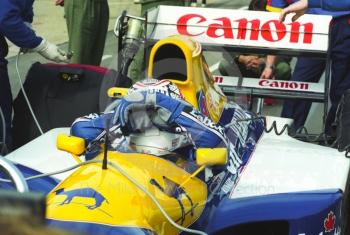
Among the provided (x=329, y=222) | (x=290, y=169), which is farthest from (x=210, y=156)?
(x=290, y=169)

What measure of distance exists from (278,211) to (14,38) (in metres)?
2.06

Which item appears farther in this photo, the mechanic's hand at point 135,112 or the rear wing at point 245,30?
the rear wing at point 245,30

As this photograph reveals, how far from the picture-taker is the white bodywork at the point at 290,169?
2.83 meters

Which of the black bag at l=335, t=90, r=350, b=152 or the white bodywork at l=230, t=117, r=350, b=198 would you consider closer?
the white bodywork at l=230, t=117, r=350, b=198

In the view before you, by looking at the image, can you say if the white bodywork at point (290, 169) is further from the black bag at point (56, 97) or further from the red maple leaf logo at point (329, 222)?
the black bag at point (56, 97)

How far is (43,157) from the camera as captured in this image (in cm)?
326

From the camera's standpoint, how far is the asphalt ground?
6.43 m

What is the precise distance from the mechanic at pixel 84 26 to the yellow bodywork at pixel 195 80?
101 inches

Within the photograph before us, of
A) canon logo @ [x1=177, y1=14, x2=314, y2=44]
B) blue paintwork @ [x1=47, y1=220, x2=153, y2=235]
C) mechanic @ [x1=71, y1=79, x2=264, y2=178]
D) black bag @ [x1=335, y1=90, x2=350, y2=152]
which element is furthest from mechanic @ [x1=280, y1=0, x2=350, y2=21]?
blue paintwork @ [x1=47, y1=220, x2=153, y2=235]

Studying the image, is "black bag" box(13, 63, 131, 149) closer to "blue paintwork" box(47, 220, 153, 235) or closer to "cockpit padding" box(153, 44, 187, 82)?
"cockpit padding" box(153, 44, 187, 82)

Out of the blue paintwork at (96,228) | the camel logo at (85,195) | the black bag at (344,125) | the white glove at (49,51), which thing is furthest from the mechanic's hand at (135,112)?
the white glove at (49,51)

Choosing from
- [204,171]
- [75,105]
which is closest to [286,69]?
[75,105]

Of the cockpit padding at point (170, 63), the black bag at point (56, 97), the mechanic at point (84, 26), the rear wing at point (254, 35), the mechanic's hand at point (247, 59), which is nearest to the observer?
the cockpit padding at point (170, 63)

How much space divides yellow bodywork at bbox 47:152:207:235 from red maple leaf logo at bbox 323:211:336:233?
55 centimetres
